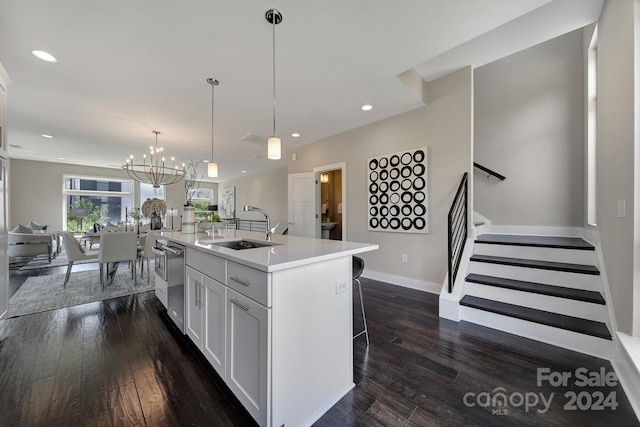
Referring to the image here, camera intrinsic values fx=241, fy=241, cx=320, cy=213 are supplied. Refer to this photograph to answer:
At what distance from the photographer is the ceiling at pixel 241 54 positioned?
5.86ft

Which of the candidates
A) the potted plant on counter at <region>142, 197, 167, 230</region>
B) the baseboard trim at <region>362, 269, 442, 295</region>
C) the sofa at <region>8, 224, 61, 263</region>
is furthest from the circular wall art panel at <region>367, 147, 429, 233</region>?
the sofa at <region>8, 224, 61, 263</region>

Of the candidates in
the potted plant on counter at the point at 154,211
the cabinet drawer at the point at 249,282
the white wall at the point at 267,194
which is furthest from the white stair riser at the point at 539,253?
the white wall at the point at 267,194

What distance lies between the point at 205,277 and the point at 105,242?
286cm

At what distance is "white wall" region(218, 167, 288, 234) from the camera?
803 centimetres

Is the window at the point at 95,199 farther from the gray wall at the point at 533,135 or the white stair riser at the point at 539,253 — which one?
the gray wall at the point at 533,135

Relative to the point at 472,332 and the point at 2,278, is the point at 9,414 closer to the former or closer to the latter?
the point at 2,278

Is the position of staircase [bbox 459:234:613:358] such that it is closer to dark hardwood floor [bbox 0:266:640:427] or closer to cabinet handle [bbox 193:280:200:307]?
dark hardwood floor [bbox 0:266:640:427]

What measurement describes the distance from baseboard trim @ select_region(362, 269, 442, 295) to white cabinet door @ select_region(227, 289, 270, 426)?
9.18 feet

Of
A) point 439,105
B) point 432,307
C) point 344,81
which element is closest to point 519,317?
point 432,307

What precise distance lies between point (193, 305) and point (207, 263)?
50 cm

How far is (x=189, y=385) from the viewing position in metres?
1.62

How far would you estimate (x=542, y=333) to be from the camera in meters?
2.10

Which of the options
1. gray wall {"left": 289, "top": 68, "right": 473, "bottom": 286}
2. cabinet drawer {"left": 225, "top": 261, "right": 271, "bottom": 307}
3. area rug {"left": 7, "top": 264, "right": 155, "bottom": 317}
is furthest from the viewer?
gray wall {"left": 289, "top": 68, "right": 473, "bottom": 286}

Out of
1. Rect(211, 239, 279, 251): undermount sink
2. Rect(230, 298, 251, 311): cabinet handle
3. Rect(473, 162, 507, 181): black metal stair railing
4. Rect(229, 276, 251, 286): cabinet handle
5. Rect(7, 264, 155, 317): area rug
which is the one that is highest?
Rect(473, 162, 507, 181): black metal stair railing
